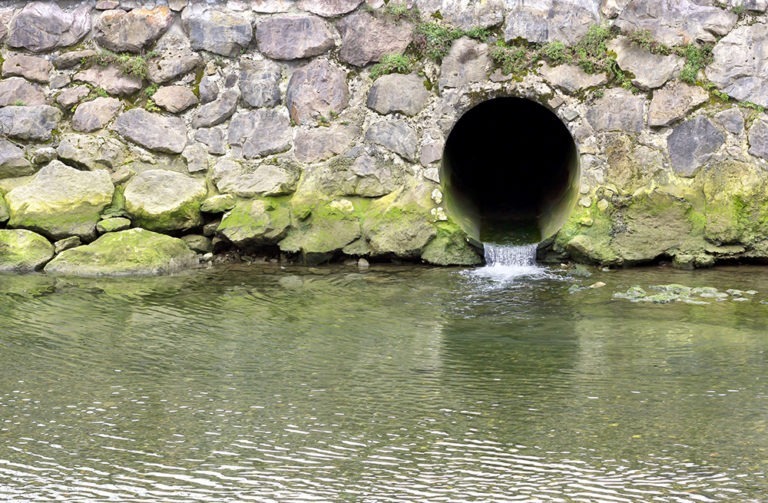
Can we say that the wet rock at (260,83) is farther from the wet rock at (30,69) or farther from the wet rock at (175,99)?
the wet rock at (30,69)

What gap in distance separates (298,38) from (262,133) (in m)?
1.06

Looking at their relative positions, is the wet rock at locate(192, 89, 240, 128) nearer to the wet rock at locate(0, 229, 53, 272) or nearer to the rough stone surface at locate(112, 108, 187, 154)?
the rough stone surface at locate(112, 108, 187, 154)

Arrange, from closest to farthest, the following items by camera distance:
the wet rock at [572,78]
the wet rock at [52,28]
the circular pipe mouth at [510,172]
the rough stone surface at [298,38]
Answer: the wet rock at [572,78] → the rough stone surface at [298,38] → the wet rock at [52,28] → the circular pipe mouth at [510,172]

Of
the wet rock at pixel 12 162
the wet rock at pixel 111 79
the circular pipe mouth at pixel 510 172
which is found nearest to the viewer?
the wet rock at pixel 12 162

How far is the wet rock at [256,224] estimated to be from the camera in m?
10.7

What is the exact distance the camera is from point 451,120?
1079cm

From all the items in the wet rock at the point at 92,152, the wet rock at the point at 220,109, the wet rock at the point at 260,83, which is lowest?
the wet rock at the point at 92,152

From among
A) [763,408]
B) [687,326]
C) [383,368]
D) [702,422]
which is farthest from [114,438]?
[687,326]

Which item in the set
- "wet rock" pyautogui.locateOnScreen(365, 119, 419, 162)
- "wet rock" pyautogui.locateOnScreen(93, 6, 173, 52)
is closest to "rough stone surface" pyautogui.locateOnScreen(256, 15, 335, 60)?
"wet rock" pyautogui.locateOnScreen(365, 119, 419, 162)

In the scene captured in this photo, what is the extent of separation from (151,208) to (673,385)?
6182mm

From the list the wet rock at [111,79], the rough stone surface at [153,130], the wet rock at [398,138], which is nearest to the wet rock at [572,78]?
the wet rock at [398,138]

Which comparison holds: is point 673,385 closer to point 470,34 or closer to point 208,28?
point 470,34

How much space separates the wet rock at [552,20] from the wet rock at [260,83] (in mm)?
2429

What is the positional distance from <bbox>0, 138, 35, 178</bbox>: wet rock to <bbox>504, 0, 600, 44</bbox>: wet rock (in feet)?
17.0
